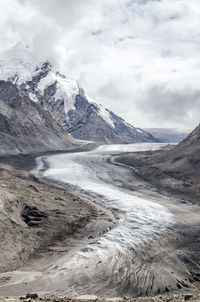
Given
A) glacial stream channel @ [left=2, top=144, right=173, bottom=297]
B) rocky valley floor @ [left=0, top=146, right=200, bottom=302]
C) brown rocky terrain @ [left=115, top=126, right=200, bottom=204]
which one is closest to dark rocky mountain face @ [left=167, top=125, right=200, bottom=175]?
brown rocky terrain @ [left=115, top=126, right=200, bottom=204]

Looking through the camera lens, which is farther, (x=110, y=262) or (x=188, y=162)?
(x=188, y=162)

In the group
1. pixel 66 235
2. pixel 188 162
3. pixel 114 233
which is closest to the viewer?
pixel 66 235

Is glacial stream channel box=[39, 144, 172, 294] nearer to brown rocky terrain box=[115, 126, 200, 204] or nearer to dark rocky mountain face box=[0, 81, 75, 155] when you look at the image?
brown rocky terrain box=[115, 126, 200, 204]

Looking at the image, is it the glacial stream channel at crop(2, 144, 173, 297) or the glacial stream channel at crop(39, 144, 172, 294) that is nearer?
the glacial stream channel at crop(2, 144, 173, 297)

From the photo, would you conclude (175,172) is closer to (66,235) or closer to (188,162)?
(188,162)

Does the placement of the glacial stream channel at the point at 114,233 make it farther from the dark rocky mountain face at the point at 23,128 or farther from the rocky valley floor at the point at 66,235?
the dark rocky mountain face at the point at 23,128

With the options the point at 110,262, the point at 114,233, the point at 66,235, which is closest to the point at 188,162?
the point at 114,233

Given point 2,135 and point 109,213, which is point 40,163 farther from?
point 109,213

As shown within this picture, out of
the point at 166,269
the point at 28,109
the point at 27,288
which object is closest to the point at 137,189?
the point at 166,269

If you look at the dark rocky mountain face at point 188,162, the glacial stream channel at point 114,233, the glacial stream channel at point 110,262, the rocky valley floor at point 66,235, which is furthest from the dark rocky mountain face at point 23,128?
the glacial stream channel at point 110,262
